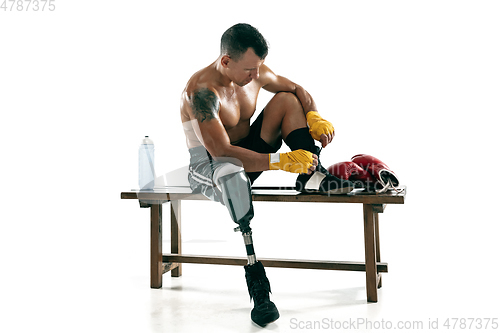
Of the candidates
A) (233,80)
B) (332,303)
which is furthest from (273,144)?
(332,303)

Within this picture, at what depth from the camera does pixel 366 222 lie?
2070 millimetres

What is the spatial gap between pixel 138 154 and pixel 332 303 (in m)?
1.24

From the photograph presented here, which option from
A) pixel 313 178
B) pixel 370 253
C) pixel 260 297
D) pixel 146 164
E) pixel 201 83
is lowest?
pixel 260 297

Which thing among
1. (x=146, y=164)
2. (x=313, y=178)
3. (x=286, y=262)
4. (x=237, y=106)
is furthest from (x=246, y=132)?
(x=286, y=262)

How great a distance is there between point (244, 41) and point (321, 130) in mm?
544

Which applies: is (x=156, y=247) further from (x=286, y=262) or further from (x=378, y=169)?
(x=378, y=169)

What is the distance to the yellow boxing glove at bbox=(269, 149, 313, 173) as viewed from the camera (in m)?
2.05

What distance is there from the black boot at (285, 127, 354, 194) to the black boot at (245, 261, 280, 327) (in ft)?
1.49

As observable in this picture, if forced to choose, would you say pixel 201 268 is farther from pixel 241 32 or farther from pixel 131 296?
pixel 241 32

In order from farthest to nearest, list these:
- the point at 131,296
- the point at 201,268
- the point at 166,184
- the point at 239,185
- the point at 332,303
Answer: the point at 201,268 → the point at 166,184 → the point at 131,296 → the point at 332,303 → the point at 239,185

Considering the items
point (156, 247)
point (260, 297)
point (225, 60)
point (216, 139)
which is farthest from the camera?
point (156, 247)

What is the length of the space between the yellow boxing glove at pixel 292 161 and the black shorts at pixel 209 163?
24 cm

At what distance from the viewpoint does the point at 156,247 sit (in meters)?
2.38

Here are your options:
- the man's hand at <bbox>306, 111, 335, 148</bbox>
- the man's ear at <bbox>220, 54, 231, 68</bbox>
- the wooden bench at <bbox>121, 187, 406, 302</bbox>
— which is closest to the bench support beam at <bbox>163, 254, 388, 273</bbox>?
the wooden bench at <bbox>121, 187, 406, 302</bbox>
